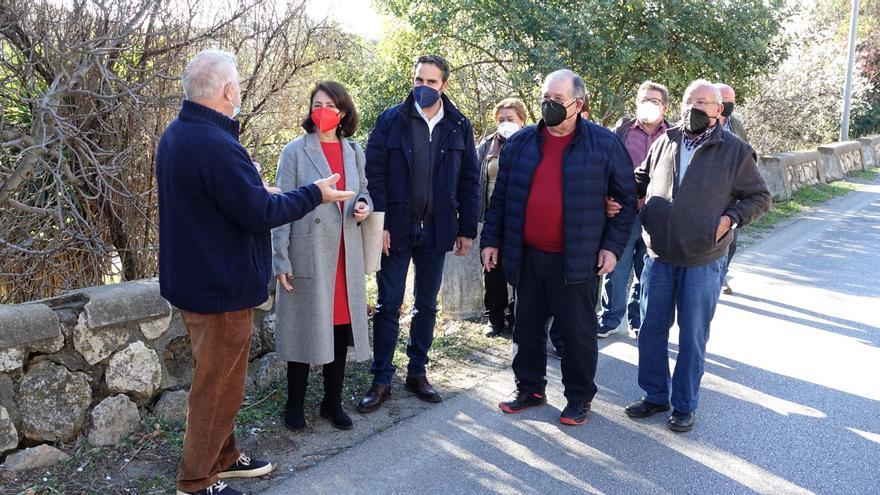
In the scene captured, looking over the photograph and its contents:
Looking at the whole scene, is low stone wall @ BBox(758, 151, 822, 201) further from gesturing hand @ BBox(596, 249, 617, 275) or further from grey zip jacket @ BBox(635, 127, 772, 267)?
gesturing hand @ BBox(596, 249, 617, 275)

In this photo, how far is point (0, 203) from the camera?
4.50m

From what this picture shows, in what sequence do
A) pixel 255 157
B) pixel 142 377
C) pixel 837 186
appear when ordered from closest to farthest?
pixel 142 377
pixel 255 157
pixel 837 186

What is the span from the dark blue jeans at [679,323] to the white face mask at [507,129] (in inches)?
68.3

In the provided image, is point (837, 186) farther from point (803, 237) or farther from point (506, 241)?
point (506, 241)

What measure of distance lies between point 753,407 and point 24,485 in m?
4.09

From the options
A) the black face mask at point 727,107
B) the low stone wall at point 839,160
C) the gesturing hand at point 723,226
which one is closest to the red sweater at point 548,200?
the gesturing hand at point 723,226

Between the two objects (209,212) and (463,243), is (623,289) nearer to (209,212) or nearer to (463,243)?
(463,243)

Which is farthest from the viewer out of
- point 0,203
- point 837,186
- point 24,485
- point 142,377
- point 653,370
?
point 837,186

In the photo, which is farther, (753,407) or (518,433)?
(753,407)

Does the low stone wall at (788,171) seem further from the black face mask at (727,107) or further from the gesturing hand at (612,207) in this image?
the gesturing hand at (612,207)

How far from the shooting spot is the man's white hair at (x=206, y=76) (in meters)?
3.37

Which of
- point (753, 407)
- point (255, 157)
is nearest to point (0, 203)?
point (255, 157)

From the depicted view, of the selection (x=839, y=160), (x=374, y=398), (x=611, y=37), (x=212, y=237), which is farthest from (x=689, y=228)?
(x=839, y=160)

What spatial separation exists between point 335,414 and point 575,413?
55.9 inches
